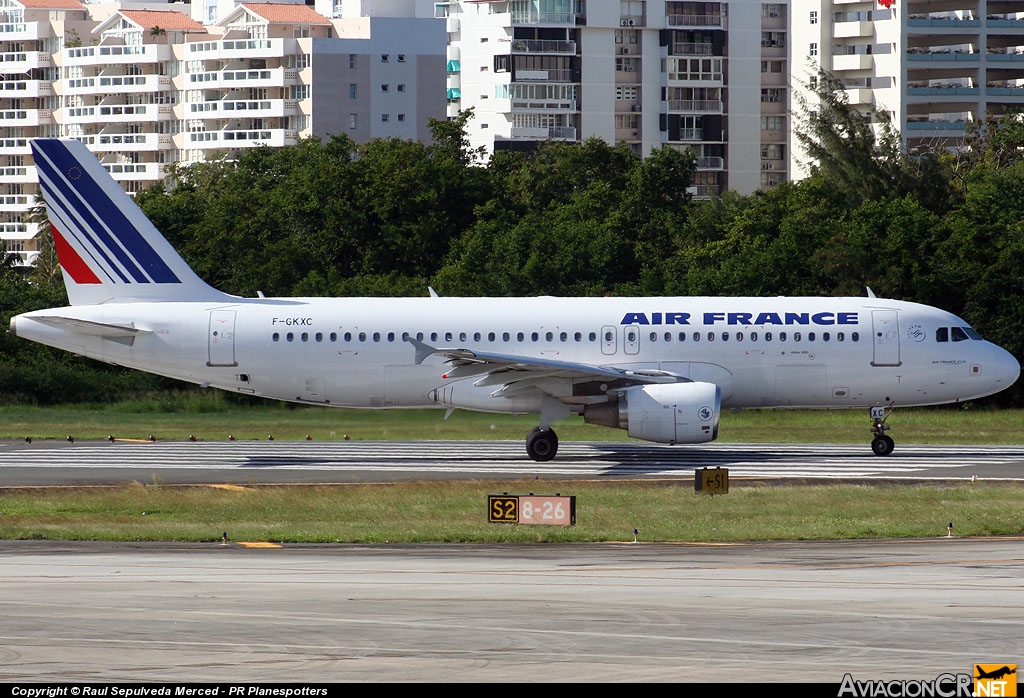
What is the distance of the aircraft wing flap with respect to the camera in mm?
41219

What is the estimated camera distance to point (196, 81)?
17825cm

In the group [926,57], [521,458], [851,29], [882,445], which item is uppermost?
[851,29]

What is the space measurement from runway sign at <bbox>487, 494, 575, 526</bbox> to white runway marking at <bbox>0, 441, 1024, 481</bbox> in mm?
8943

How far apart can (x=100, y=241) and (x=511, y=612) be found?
27126 millimetres

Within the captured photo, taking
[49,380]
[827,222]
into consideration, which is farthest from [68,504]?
[827,222]

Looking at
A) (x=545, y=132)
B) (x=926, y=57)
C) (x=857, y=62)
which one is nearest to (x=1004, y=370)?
(x=926, y=57)

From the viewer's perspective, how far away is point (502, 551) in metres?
25.3

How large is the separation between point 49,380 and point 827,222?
34925 mm

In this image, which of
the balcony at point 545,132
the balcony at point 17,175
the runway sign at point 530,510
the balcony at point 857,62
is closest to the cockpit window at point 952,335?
the runway sign at point 530,510

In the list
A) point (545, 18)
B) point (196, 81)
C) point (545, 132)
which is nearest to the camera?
point (545, 18)

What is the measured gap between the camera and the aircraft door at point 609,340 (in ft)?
136

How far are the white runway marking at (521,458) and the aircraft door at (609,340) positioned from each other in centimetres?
293

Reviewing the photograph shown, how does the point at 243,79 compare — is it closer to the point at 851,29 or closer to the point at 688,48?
the point at 688,48

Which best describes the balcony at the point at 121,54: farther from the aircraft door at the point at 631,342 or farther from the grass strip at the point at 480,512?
the grass strip at the point at 480,512
